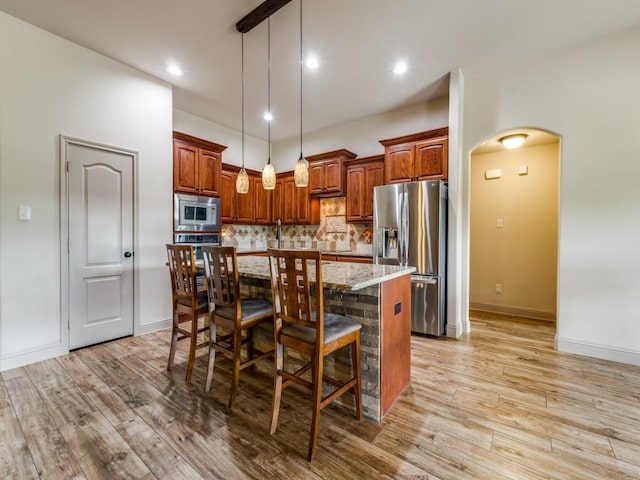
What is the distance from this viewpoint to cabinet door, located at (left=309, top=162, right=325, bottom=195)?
4965 mm

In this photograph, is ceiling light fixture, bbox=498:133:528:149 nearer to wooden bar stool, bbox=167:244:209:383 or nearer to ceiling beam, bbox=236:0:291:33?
ceiling beam, bbox=236:0:291:33

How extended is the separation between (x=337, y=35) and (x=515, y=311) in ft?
14.9

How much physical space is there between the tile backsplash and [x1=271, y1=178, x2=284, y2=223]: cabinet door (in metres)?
0.36

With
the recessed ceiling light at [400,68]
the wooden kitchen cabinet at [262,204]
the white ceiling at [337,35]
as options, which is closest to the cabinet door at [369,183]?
the white ceiling at [337,35]

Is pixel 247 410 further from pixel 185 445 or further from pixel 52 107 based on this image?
pixel 52 107

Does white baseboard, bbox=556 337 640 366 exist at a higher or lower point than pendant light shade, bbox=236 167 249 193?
lower

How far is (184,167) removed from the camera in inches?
160

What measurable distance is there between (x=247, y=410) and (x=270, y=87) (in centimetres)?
373

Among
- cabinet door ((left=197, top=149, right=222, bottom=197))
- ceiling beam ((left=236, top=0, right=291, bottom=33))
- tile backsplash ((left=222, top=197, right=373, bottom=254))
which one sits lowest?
tile backsplash ((left=222, top=197, right=373, bottom=254))

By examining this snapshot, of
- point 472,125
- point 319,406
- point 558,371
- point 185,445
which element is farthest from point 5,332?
point 472,125

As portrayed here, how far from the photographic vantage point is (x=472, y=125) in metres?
3.50

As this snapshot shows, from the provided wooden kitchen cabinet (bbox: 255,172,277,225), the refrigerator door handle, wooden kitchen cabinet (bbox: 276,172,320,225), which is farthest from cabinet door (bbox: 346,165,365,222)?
wooden kitchen cabinet (bbox: 255,172,277,225)

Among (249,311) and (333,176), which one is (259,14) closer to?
(249,311)

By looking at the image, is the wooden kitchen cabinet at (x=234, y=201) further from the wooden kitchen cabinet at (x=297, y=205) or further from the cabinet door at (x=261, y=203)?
the wooden kitchen cabinet at (x=297, y=205)
